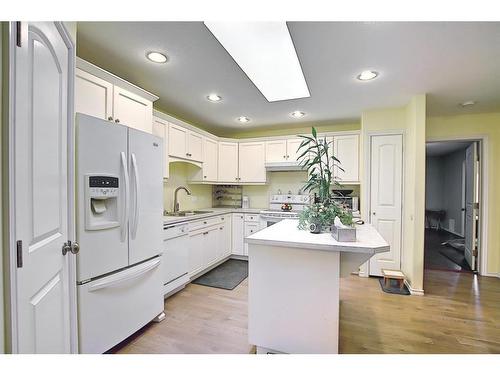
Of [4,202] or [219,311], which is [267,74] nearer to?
[4,202]

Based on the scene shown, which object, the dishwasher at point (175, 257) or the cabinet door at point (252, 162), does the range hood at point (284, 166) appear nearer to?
the cabinet door at point (252, 162)

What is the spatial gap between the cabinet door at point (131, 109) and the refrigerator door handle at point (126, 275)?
128cm

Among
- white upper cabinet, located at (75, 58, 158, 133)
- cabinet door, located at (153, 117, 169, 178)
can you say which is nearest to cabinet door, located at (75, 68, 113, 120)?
white upper cabinet, located at (75, 58, 158, 133)

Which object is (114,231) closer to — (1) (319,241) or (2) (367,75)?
(1) (319,241)

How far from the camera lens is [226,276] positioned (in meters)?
3.31

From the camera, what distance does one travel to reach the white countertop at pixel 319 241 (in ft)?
4.54

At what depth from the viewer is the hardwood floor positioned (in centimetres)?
182

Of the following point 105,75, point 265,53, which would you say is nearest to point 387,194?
point 265,53

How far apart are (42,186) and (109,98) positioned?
1201 millimetres

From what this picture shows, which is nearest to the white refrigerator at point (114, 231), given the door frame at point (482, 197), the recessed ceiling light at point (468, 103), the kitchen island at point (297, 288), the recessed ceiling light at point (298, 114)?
the kitchen island at point (297, 288)

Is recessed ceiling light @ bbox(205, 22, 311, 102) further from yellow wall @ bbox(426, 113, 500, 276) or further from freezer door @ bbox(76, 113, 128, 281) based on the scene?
yellow wall @ bbox(426, 113, 500, 276)
